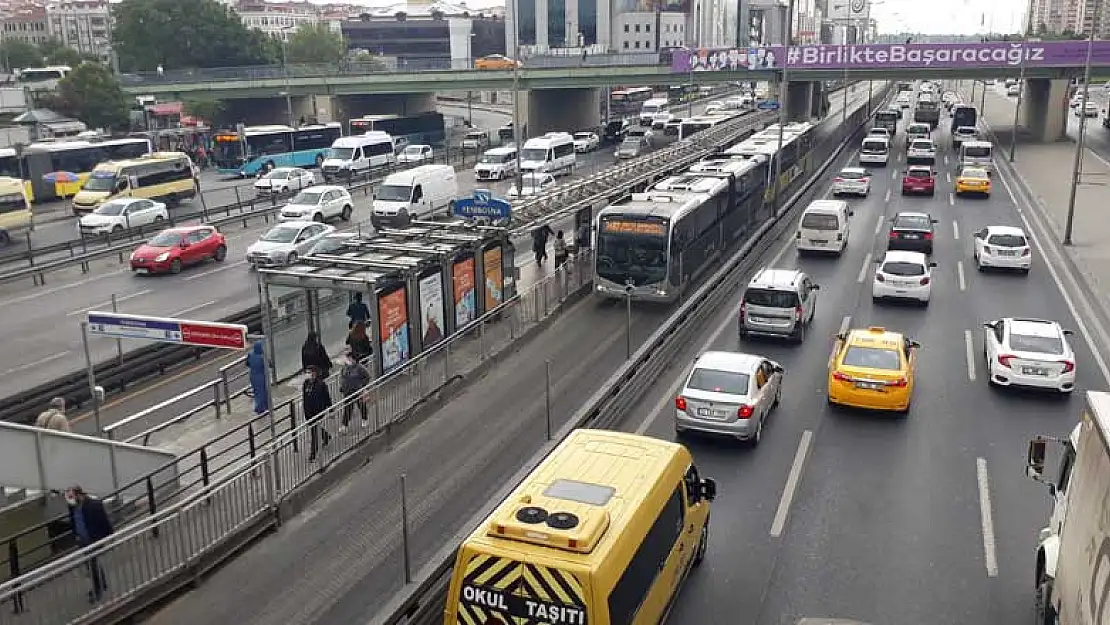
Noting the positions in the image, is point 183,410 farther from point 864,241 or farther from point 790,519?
point 864,241

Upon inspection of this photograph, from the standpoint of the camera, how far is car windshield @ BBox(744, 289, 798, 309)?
70.2 feet

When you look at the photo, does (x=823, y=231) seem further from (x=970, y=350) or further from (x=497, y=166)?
(x=497, y=166)

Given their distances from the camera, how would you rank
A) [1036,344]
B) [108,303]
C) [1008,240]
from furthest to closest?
[1008,240]
[108,303]
[1036,344]

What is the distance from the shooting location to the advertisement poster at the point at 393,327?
1783 centimetres

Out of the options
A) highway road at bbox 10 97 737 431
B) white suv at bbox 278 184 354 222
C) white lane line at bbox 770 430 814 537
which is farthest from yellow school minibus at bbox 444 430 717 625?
white suv at bbox 278 184 354 222

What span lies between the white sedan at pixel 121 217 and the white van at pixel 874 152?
37.9 metres

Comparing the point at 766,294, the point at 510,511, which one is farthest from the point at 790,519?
the point at 766,294

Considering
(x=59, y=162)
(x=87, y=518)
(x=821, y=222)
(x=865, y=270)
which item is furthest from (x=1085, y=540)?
(x=59, y=162)

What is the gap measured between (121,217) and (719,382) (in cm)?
2973

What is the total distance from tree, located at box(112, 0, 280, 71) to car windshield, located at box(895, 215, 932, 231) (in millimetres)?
87642

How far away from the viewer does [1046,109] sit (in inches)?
2635

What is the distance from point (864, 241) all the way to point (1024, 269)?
6.68 m

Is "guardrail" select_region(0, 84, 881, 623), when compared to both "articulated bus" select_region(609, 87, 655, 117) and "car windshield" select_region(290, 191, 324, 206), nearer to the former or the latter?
"car windshield" select_region(290, 191, 324, 206)

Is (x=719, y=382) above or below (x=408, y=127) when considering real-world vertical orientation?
below
